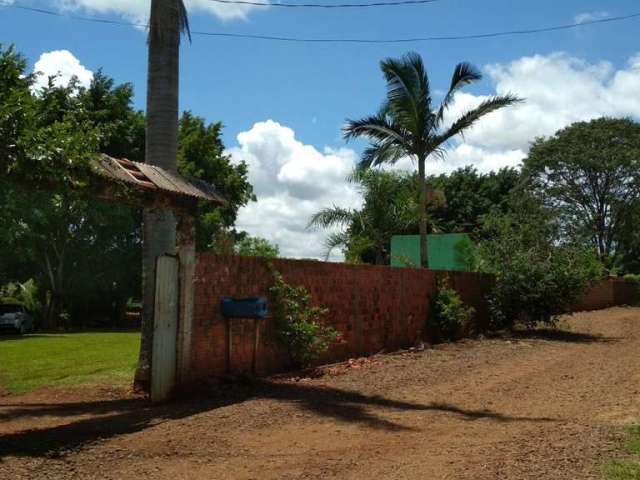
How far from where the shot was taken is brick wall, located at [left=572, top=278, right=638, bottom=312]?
33.7 m

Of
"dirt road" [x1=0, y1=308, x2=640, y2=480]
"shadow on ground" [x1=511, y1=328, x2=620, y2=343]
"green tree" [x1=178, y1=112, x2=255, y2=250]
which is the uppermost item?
"green tree" [x1=178, y1=112, x2=255, y2=250]

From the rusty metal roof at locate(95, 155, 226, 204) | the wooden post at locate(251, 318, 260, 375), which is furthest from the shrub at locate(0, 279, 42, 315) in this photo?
the rusty metal roof at locate(95, 155, 226, 204)

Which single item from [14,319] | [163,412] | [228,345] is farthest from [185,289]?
[14,319]

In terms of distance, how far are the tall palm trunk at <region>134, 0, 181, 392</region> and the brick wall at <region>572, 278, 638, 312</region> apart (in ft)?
85.1

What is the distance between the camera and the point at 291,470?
19.8 ft

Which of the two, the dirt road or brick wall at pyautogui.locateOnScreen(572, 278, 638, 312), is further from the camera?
brick wall at pyautogui.locateOnScreen(572, 278, 638, 312)

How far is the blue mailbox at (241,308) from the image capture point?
10375 mm

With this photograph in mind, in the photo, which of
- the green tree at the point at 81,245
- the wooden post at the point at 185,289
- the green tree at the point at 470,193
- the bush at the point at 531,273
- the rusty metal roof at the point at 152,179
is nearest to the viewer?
the rusty metal roof at the point at 152,179

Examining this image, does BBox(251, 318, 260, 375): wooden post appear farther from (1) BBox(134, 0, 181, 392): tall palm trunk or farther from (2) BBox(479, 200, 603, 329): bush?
(2) BBox(479, 200, 603, 329): bush

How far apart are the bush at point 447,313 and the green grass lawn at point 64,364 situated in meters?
7.45

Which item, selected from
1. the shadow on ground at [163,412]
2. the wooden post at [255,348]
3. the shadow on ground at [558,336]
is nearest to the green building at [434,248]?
the shadow on ground at [558,336]

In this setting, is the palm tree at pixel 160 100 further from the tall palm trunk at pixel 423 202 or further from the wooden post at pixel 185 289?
the tall palm trunk at pixel 423 202

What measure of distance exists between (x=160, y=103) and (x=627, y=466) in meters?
7.85

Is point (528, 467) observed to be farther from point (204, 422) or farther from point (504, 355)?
point (504, 355)
